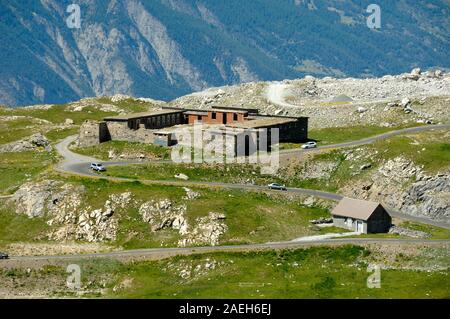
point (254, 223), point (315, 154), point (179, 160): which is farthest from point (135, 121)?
point (254, 223)

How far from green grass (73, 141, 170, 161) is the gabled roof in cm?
3541

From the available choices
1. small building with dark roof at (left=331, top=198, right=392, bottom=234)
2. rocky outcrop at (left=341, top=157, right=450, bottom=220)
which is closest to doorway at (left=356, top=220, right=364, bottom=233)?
small building with dark roof at (left=331, top=198, right=392, bottom=234)

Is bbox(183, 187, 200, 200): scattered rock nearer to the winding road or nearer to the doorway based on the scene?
the winding road

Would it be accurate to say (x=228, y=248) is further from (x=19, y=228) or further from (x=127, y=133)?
(x=127, y=133)

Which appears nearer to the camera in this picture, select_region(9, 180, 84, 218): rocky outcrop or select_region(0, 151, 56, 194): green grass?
select_region(9, 180, 84, 218): rocky outcrop

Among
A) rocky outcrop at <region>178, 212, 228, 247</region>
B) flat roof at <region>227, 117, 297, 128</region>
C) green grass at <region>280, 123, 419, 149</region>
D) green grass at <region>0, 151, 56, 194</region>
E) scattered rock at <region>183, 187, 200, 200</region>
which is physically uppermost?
flat roof at <region>227, 117, 297, 128</region>

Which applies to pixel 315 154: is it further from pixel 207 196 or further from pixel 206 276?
pixel 206 276

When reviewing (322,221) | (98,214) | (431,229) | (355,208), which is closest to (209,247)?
(322,221)

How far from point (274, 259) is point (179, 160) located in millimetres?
39137

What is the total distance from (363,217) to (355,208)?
307cm

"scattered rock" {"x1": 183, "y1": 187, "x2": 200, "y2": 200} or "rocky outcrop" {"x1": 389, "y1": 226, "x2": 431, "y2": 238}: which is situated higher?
"scattered rock" {"x1": 183, "y1": 187, "x2": 200, "y2": 200}

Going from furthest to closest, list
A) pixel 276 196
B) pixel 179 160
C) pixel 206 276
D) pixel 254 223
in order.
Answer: pixel 179 160, pixel 276 196, pixel 254 223, pixel 206 276

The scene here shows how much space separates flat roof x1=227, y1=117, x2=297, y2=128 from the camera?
600ft
